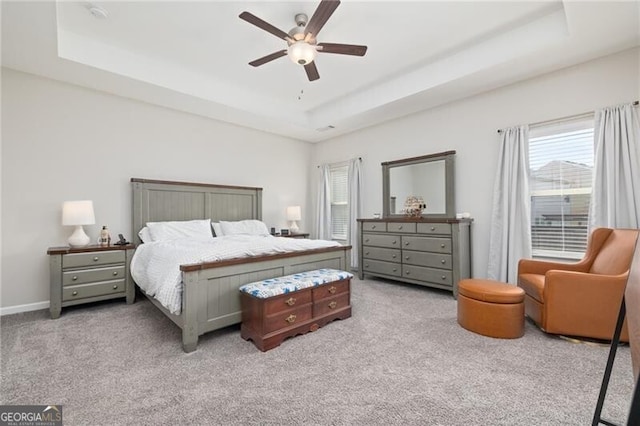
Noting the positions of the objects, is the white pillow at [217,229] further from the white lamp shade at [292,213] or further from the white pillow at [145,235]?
the white lamp shade at [292,213]

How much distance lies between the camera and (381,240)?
4605 mm

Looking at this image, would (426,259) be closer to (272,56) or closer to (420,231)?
(420,231)

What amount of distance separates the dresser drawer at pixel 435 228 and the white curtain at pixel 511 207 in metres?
0.59

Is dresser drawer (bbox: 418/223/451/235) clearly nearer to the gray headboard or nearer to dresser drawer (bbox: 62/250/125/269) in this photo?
the gray headboard

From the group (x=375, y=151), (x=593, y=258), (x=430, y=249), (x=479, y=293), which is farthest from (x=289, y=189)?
(x=593, y=258)

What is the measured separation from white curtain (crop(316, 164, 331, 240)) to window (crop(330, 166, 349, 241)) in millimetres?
104

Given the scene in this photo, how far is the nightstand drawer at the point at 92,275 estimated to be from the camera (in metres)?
3.26

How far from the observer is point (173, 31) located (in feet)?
10.3

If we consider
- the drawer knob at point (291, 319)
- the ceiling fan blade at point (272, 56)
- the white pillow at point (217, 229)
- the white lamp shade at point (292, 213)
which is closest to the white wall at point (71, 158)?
the white pillow at point (217, 229)

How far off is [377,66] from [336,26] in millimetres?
1002

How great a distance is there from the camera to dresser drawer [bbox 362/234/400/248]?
4414mm

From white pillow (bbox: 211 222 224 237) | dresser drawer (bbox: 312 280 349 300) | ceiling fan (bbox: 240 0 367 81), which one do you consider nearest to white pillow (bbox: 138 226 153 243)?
white pillow (bbox: 211 222 224 237)

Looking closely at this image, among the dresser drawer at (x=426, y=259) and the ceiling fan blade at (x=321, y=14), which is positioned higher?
the ceiling fan blade at (x=321, y=14)

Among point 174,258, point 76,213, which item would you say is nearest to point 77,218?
point 76,213
